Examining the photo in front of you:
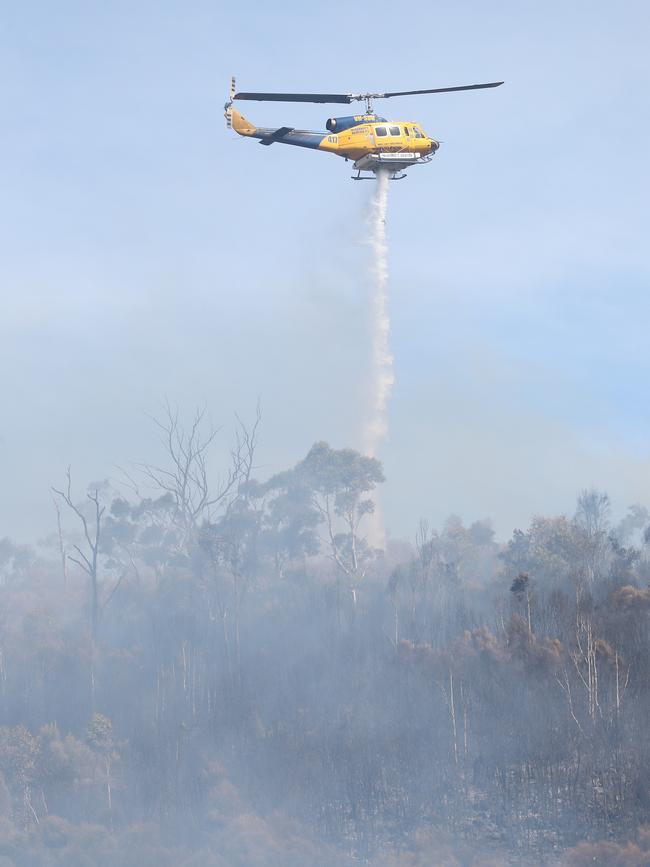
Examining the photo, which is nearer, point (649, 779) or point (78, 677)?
point (649, 779)

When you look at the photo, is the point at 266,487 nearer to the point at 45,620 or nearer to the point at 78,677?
the point at 45,620

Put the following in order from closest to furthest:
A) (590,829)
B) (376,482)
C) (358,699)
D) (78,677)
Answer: (590,829)
(358,699)
(78,677)
(376,482)

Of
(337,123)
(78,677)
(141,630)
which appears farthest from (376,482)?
(337,123)

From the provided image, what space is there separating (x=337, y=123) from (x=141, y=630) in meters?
37.1

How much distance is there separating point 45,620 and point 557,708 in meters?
37.3

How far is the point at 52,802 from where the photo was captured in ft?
160

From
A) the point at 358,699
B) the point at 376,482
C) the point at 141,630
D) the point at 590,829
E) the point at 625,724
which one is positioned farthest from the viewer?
the point at 376,482

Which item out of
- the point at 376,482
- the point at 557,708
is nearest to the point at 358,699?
the point at 557,708

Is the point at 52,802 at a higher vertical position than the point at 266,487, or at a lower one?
lower

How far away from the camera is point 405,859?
1588 inches

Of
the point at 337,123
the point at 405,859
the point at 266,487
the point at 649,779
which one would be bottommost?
the point at 405,859

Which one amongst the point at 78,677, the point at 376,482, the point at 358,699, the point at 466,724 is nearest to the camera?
the point at 466,724

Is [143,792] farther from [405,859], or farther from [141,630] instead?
[141,630]

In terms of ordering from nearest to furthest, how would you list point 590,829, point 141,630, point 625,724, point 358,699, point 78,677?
point 590,829
point 625,724
point 358,699
point 78,677
point 141,630
